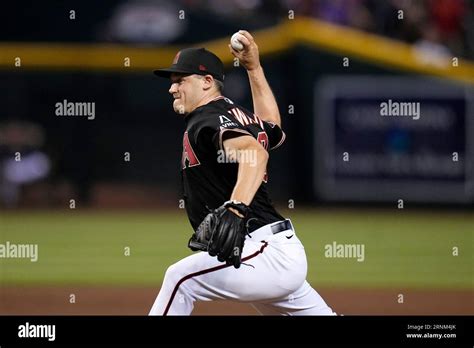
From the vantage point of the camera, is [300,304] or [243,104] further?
[243,104]

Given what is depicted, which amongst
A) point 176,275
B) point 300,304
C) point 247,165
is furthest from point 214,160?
point 300,304

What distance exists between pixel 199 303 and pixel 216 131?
4.70 m

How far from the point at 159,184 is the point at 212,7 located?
119 inches

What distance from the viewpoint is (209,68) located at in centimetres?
500

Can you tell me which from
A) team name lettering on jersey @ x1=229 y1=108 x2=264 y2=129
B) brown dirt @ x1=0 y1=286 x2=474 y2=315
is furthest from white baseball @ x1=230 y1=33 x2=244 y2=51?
brown dirt @ x1=0 y1=286 x2=474 y2=315

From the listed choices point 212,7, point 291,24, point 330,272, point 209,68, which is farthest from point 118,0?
point 209,68

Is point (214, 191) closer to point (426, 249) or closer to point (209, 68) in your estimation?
point (209, 68)

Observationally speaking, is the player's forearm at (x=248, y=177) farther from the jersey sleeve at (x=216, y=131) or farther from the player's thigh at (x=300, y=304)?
the player's thigh at (x=300, y=304)

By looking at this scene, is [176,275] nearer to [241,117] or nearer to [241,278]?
[241,278]

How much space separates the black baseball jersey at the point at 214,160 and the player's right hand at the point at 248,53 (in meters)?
0.59

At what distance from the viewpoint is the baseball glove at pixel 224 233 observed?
14.6ft

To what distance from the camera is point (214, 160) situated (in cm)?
478

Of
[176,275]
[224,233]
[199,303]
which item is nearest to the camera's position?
[224,233]

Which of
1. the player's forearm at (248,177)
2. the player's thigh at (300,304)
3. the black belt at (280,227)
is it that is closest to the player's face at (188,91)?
the player's forearm at (248,177)
